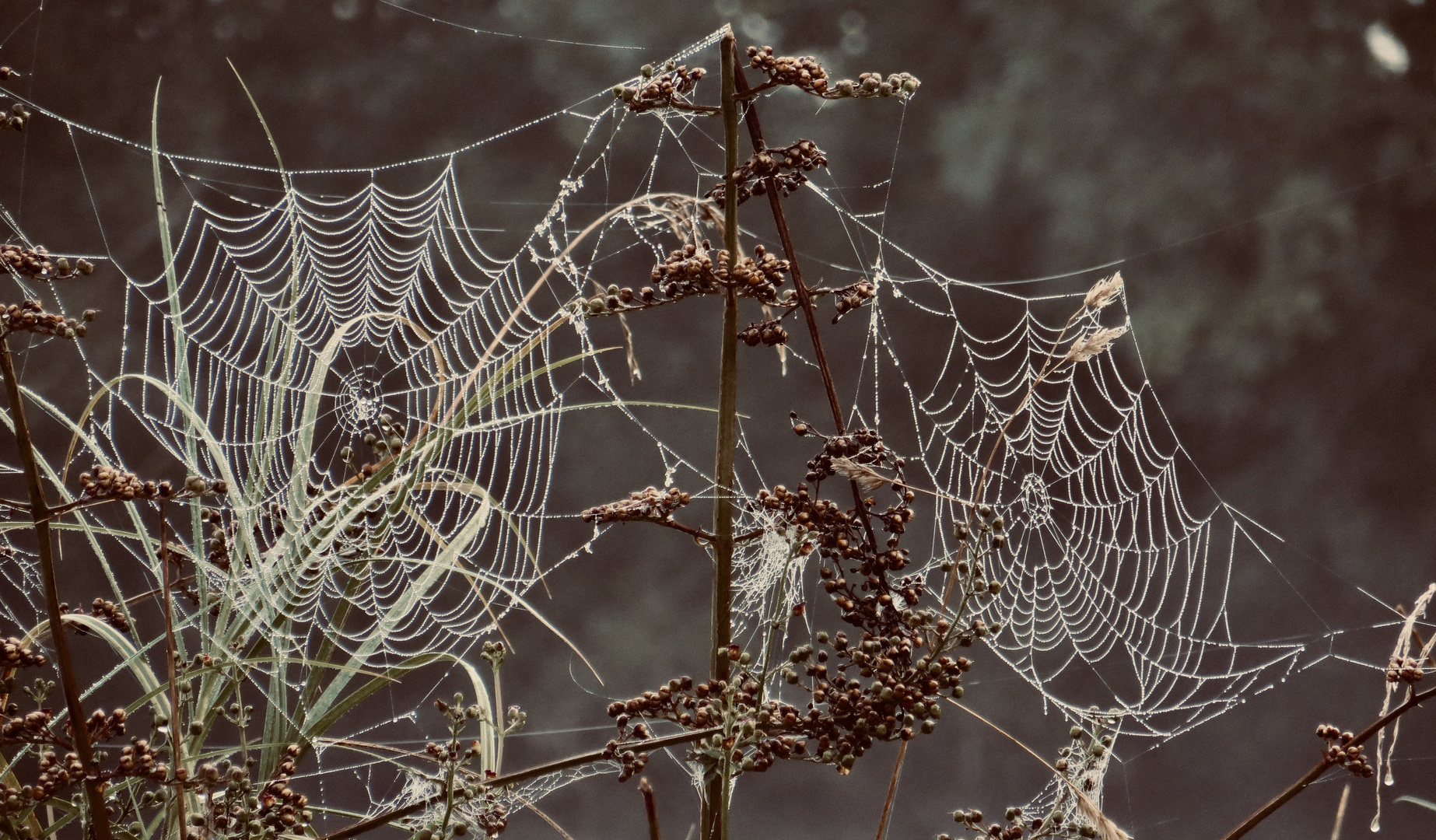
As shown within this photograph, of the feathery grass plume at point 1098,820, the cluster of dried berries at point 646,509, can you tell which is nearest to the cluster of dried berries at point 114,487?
the cluster of dried berries at point 646,509

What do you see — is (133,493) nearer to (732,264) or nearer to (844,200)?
(732,264)

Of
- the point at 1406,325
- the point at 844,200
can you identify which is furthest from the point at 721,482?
the point at 1406,325

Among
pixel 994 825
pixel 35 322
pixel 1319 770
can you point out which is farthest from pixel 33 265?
pixel 1319 770

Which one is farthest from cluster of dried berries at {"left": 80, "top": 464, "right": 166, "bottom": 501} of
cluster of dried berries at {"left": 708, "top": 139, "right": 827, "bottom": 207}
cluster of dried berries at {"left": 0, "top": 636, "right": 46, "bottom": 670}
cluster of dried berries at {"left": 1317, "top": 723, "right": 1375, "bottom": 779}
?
cluster of dried berries at {"left": 1317, "top": 723, "right": 1375, "bottom": 779}

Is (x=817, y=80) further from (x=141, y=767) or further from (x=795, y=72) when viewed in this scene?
(x=141, y=767)

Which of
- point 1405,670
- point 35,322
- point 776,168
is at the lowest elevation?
point 1405,670

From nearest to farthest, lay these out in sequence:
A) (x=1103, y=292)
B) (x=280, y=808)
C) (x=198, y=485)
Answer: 1. (x=198, y=485)
2. (x=280, y=808)
3. (x=1103, y=292)

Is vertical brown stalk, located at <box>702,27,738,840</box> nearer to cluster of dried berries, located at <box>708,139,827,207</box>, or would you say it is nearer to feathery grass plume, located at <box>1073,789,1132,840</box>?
cluster of dried berries, located at <box>708,139,827,207</box>
